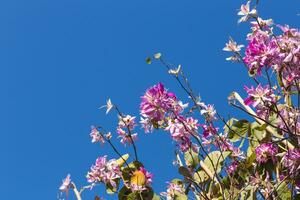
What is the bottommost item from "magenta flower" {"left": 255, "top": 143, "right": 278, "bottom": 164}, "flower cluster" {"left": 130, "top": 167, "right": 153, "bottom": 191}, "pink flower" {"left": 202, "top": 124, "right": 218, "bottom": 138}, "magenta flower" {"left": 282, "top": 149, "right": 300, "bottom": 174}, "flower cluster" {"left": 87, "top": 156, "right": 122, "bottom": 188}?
"magenta flower" {"left": 282, "top": 149, "right": 300, "bottom": 174}

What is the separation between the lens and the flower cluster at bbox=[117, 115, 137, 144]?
285cm

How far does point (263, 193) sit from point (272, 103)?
47 cm

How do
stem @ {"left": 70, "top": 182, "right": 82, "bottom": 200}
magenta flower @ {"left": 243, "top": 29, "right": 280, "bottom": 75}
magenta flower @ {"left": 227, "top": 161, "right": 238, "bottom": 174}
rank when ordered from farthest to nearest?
1. magenta flower @ {"left": 227, "top": 161, "right": 238, "bottom": 174}
2. stem @ {"left": 70, "top": 182, "right": 82, "bottom": 200}
3. magenta flower @ {"left": 243, "top": 29, "right": 280, "bottom": 75}

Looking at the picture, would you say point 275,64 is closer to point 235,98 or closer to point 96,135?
point 235,98

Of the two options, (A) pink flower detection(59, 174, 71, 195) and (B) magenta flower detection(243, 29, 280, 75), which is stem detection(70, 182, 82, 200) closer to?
(A) pink flower detection(59, 174, 71, 195)

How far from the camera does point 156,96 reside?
7.99ft

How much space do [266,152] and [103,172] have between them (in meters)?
0.81

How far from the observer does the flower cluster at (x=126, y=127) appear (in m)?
2.85

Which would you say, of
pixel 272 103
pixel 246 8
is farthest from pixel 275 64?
pixel 246 8

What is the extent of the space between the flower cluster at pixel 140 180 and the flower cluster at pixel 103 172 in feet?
0.28

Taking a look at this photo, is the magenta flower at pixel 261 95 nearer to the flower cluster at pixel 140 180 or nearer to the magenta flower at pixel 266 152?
the magenta flower at pixel 266 152

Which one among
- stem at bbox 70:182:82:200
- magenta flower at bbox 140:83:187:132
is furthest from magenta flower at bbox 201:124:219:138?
stem at bbox 70:182:82:200

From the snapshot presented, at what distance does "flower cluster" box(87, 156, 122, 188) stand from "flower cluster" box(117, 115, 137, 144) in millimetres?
147

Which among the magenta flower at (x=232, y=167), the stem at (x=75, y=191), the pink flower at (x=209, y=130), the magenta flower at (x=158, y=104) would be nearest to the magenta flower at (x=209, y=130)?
the pink flower at (x=209, y=130)
